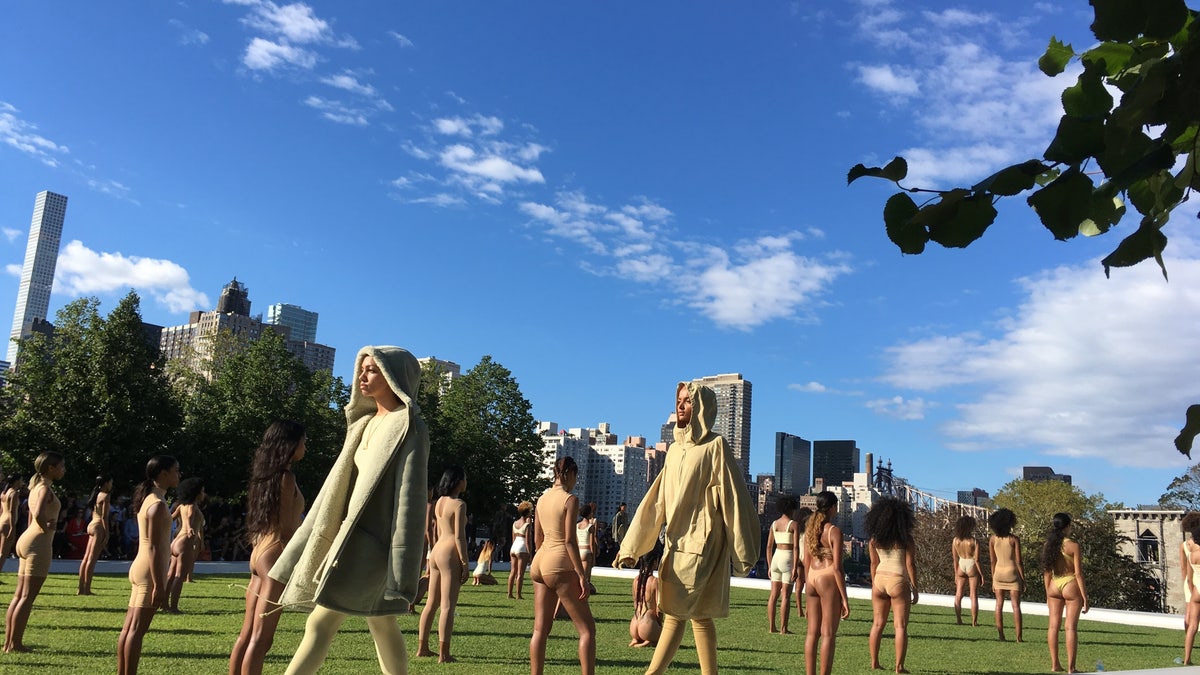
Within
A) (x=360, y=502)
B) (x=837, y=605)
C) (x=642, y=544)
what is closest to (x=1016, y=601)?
(x=837, y=605)

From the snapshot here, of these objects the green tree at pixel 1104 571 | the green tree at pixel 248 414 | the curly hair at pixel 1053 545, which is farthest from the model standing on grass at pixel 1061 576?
the green tree at pixel 248 414

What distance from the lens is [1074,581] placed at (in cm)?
1121

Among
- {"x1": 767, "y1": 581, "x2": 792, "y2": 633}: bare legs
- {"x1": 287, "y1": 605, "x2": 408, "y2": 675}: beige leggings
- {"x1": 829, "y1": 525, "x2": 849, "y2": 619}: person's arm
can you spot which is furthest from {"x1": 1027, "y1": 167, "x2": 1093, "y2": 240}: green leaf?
{"x1": 767, "y1": 581, "x2": 792, "y2": 633}: bare legs

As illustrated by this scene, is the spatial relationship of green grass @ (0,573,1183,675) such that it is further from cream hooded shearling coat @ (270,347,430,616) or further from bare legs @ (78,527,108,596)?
cream hooded shearling coat @ (270,347,430,616)

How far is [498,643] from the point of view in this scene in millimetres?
10820

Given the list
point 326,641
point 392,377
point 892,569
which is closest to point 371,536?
point 326,641

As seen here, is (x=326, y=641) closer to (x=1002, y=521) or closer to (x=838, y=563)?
(x=838, y=563)

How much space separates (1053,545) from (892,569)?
9.09 ft

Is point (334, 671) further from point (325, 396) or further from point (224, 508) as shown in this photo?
point (325, 396)

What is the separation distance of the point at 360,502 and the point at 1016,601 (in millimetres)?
12462

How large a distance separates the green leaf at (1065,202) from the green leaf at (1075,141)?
28 mm

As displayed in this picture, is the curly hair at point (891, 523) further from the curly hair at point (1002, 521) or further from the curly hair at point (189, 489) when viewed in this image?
the curly hair at point (189, 489)

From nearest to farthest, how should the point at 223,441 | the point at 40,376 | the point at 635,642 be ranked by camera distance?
the point at 635,642 → the point at 40,376 → the point at 223,441

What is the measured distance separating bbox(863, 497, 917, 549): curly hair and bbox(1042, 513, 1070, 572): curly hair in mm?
2152
